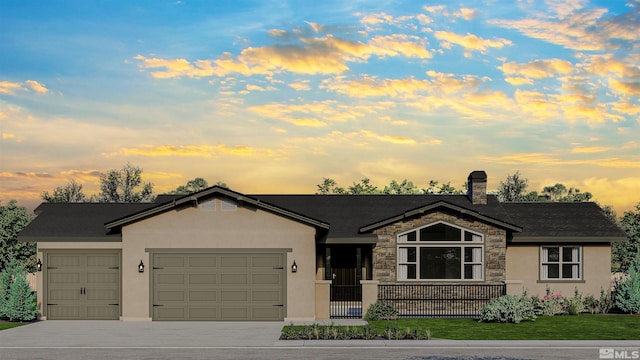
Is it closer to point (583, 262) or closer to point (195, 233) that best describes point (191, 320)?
point (195, 233)

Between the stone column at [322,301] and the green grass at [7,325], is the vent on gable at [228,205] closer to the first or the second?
the stone column at [322,301]

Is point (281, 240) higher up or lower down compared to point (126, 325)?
higher up

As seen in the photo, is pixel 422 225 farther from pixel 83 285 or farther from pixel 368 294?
pixel 83 285

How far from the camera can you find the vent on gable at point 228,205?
28.2 meters

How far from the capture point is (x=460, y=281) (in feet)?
103

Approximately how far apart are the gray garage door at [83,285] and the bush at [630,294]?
19.6m

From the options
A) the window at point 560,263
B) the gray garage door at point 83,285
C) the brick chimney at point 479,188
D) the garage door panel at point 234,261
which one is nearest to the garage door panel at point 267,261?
the garage door panel at point 234,261

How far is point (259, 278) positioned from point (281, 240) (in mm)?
1615

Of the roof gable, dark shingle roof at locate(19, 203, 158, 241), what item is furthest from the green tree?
the roof gable

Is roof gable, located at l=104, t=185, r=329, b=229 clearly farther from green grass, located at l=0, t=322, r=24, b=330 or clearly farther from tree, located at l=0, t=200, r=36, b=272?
tree, located at l=0, t=200, r=36, b=272

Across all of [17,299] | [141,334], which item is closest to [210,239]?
[141,334]

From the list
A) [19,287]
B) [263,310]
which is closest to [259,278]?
[263,310]

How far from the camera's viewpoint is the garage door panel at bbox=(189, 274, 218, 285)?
28.1 meters

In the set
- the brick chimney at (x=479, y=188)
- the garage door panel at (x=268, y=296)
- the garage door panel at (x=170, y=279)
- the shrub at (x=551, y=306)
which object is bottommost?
the shrub at (x=551, y=306)
